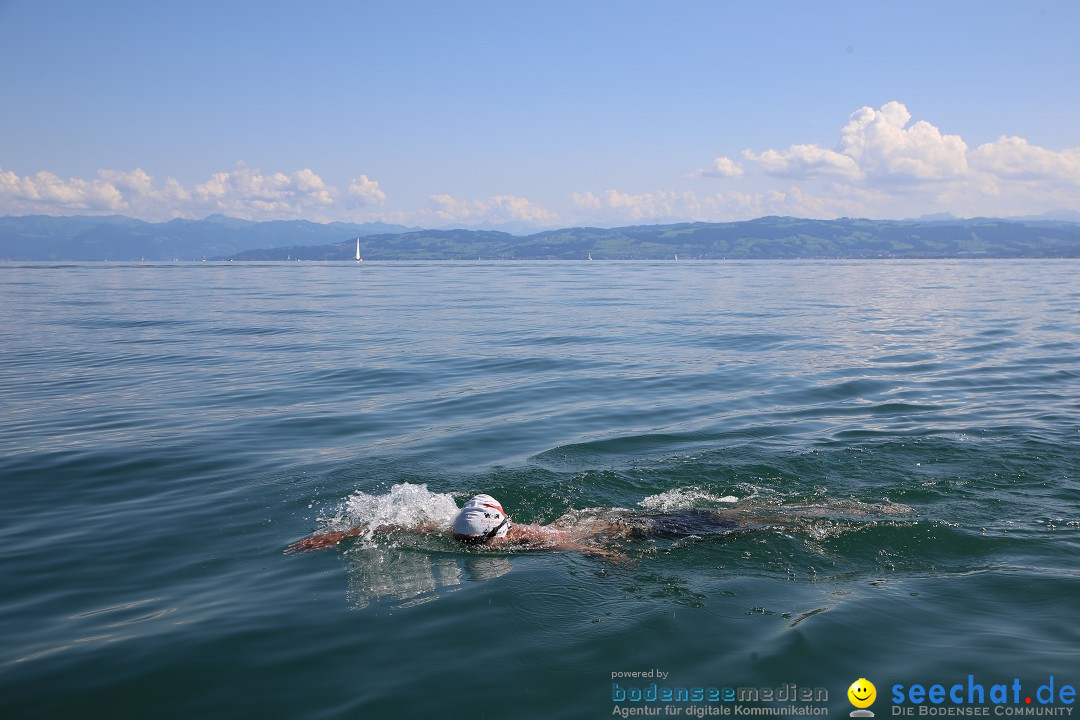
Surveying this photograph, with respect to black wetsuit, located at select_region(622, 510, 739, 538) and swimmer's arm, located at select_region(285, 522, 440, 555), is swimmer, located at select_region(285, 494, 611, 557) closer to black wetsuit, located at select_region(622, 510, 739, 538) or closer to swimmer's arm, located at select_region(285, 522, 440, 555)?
swimmer's arm, located at select_region(285, 522, 440, 555)

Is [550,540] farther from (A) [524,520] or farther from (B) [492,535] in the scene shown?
(A) [524,520]

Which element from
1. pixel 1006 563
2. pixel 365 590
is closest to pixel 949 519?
pixel 1006 563

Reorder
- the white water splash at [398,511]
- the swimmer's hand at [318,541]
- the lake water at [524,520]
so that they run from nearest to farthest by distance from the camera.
A: the lake water at [524,520], the swimmer's hand at [318,541], the white water splash at [398,511]

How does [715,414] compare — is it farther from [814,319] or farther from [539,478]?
[814,319]

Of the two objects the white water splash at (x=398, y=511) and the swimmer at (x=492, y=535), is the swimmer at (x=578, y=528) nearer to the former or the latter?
the swimmer at (x=492, y=535)

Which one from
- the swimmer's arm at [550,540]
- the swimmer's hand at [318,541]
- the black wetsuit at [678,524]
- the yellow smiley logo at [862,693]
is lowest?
the swimmer's hand at [318,541]

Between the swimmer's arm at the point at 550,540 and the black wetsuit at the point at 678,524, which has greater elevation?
the black wetsuit at the point at 678,524

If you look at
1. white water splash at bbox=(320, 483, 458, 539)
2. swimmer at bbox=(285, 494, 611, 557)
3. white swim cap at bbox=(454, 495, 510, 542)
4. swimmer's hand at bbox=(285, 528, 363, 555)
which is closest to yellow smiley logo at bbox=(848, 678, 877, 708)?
swimmer at bbox=(285, 494, 611, 557)

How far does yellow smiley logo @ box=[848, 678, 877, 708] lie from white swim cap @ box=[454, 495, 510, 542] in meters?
5.09

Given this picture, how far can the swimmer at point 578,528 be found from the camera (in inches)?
393

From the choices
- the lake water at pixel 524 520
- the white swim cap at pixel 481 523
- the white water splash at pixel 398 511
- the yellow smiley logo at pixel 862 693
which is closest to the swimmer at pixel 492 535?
the white swim cap at pixel 481 523

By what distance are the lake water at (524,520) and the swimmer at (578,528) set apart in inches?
8.7

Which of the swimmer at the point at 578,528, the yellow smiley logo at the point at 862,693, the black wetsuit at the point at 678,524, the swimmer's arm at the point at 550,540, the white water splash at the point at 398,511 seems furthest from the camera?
the white water splash at the point at 398,511

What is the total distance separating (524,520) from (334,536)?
3.16 m
